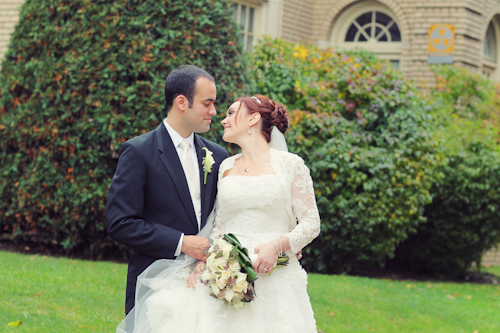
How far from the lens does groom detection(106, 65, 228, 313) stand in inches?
126

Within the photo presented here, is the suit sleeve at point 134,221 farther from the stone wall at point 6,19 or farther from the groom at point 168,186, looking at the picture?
the stone wall at point 6,19

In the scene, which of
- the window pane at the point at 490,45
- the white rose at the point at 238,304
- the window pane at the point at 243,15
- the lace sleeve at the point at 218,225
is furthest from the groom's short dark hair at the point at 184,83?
the window pane at the point at 490,45

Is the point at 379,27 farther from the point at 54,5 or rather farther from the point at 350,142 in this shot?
the point at 54,5

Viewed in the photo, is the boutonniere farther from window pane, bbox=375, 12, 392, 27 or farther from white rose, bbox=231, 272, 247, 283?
window pane, bbox=375, 12, 392, 27

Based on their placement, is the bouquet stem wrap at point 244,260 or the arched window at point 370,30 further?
the arched window at point 370,30

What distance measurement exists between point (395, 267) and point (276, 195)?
26.7ft

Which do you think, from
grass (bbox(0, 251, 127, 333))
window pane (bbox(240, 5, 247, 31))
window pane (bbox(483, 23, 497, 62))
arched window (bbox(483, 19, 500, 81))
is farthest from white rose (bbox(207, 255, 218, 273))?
window pane (bbox(483, 23, 497, 62))

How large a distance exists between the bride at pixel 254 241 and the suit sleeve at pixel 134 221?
133 millimetres

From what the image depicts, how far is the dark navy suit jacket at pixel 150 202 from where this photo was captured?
3.19 metres

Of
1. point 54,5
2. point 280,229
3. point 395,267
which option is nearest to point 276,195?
point 280,229

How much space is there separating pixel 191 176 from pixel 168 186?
7.9 inches

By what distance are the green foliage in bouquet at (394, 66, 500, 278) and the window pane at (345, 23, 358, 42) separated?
4534 millimetres

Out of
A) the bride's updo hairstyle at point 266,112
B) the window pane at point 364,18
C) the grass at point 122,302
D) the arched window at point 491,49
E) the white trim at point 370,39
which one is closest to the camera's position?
the bride's updo hairstyle at point 266,112

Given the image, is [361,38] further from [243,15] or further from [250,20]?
[243,15]
